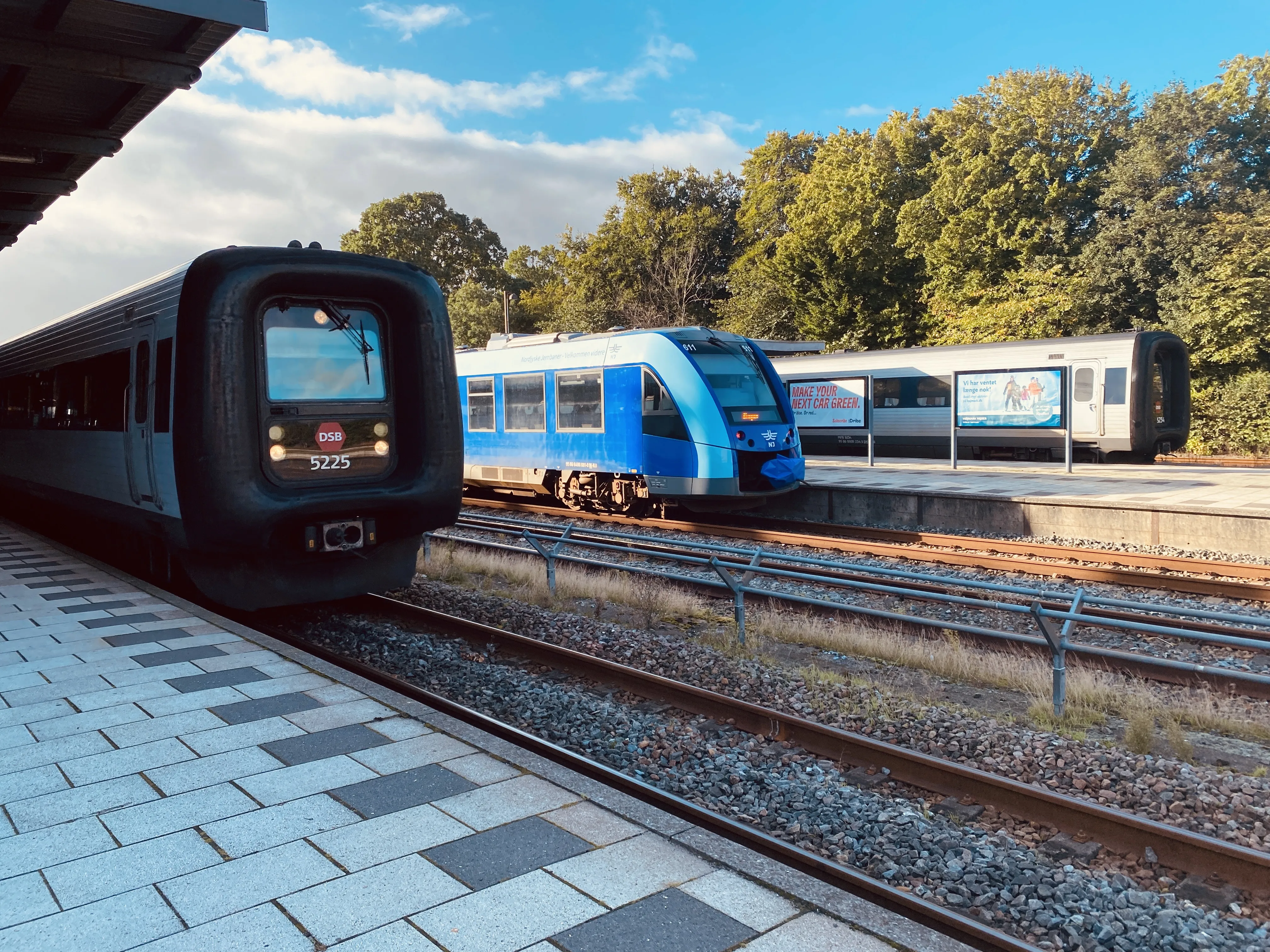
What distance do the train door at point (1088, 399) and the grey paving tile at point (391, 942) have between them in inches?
762

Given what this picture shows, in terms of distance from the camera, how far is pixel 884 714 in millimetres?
5645

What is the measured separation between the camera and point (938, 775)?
466 centimetres

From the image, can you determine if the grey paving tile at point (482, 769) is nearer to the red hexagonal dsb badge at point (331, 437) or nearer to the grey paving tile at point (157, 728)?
the grey paving tile at point (157, 728)

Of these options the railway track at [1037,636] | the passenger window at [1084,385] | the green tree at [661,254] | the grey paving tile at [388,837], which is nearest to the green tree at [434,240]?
the green tree at [661,254]

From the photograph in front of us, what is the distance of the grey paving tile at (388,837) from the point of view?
354 cm

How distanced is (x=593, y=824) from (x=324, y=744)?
1.70 metres

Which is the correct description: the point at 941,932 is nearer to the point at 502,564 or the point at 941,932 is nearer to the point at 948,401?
the point at 502,564

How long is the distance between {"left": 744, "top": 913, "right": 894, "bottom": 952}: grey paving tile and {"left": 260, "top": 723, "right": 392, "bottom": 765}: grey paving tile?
2426mm

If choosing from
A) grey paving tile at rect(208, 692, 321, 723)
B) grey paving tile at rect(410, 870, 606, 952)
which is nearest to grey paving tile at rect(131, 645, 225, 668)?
grey paving tile at rect(208, 692, 321, 723)

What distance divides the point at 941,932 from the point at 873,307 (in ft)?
117

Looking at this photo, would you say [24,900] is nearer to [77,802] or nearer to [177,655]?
[77,802]

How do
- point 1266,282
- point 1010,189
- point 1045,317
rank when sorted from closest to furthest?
point 1266,282, point 1045,317, point 1010,189

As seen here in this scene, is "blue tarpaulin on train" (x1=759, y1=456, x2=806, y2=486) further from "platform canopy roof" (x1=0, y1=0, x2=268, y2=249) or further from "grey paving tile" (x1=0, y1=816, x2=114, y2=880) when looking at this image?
"grey paving tile" (x1=0, y1=816, x2=114, y2=880)

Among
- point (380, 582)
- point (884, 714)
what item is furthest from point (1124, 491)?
point (380, 582)
